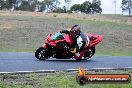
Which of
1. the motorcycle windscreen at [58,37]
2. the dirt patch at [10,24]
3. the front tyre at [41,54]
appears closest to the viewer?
the front tyre at [41,54]

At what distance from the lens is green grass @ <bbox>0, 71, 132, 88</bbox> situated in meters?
7.50

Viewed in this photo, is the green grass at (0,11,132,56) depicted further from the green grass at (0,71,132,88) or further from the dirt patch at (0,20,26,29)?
the green grass at (0,71,132,88)

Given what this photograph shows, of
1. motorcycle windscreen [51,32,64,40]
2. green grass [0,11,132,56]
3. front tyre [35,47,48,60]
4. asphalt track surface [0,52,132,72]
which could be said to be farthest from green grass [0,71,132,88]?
green grass [0,11,132,56]

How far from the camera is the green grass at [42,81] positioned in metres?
7.50

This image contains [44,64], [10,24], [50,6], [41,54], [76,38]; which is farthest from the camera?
[50,6]

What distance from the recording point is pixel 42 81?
7988 millimetres

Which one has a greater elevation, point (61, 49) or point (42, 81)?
point (42, 81)

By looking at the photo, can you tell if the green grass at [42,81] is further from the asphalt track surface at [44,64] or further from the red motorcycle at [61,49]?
the red motorcycle at [61,49]

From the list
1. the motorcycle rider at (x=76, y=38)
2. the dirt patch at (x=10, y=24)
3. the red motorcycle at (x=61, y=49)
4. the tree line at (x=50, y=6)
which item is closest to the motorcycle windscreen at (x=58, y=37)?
the red motorcycle at (x=61, y=49)

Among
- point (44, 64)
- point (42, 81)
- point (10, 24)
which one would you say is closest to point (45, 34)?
point (10, 24)

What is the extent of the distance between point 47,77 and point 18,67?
6.46ft

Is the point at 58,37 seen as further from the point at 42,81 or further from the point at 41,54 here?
the point at 42,81

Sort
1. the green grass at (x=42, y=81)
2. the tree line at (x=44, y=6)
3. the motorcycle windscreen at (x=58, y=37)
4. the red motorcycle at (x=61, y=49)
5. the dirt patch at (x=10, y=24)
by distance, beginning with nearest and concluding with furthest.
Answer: the green grass at (x=42, y=81), the red motorcycle at (x=61, y=49), the motorcycle windscreen at (x=58, y=37), the dirt patch at (x=10, y=24), the tree line at (x=44, y=6)

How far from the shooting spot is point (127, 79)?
454 centimetres
